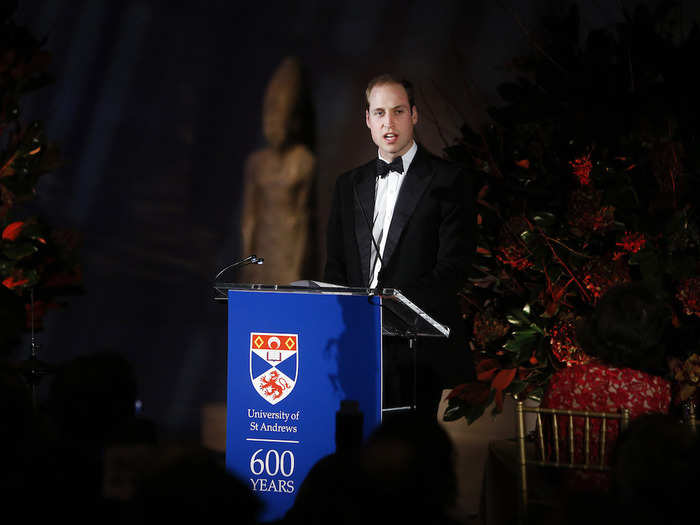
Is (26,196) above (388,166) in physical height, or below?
above

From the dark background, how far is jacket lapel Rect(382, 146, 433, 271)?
2.32m

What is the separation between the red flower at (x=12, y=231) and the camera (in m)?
4.75

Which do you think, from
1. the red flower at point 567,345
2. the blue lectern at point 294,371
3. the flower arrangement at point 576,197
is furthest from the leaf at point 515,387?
the blue lectern at point 294,371

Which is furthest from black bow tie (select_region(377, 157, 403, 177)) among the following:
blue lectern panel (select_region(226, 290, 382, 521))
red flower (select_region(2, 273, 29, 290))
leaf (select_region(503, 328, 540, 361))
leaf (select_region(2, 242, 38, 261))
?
red flower (select_region(2, 273, 29, 290))

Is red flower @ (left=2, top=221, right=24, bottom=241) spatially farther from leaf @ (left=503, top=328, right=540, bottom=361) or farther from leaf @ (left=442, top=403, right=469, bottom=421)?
leaf @ (left=503, top=328, right=540, bottom=361)

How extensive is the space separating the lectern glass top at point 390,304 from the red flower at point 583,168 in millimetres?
1094

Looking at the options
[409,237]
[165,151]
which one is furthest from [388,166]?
[165,151]

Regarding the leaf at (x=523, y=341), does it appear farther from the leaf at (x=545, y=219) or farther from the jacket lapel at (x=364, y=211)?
the jacket lapel at (x=364, y=211)

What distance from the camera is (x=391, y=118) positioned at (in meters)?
3.34

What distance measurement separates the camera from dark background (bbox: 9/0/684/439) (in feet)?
19.0

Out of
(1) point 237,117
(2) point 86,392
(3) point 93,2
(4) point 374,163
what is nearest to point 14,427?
(2) point 86,392

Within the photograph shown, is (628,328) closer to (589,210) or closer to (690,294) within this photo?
(690,294)

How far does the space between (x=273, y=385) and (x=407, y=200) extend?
92 centimetres

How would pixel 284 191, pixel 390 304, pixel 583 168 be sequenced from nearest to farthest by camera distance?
pixel 390 304 < pixel 583 168 < pixel 284 191
